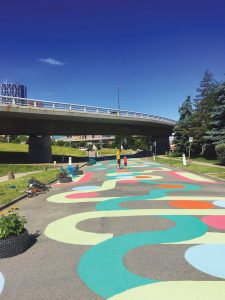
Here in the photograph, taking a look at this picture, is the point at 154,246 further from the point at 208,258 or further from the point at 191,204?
the point at 191,204

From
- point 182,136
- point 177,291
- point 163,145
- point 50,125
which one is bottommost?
point 177,291

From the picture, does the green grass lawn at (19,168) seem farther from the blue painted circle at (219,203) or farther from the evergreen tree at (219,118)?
the blue painted circle at (219,203)

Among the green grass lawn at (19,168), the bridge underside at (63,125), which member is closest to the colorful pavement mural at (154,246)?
the green grass lawn at (19,168)

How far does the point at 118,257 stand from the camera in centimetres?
657

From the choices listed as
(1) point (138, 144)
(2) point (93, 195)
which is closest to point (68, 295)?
(2) point (93, 195)

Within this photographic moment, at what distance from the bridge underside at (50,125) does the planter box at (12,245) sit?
3196 centimetres

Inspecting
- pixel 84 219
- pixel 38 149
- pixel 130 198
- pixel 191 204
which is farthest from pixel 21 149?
pixel 84 219

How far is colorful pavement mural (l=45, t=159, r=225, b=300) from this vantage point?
5172 millimetres

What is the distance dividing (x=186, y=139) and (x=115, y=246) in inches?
1971

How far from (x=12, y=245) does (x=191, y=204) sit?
7433 mm

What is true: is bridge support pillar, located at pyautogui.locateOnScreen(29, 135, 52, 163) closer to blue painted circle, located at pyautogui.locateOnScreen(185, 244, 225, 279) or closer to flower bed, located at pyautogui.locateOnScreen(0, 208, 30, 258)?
flower bed, located at pyautogui.locateOnScreen(0, 208, 30, 258)

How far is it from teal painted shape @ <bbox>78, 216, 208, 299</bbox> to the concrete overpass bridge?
31.9 metres

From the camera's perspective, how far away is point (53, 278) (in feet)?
18.7

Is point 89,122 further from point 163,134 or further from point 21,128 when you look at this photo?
point 163,134
